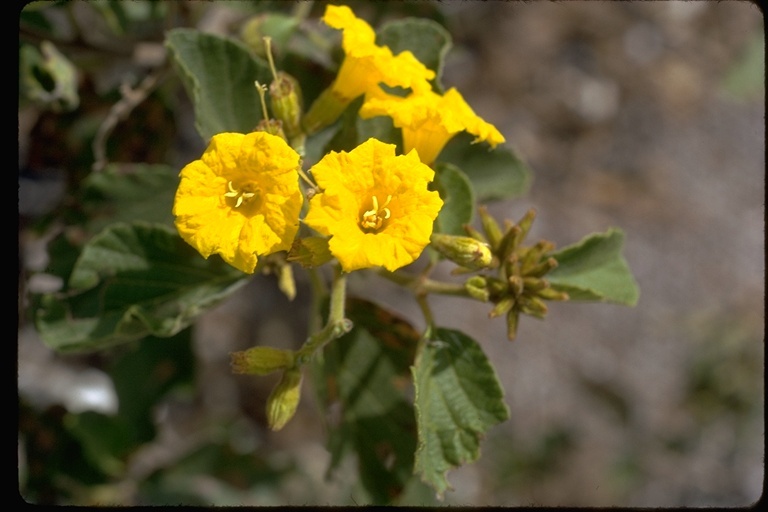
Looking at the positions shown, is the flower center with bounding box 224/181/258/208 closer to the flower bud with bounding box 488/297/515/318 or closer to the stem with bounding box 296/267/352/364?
the stem with bounding box 296/267/352/364

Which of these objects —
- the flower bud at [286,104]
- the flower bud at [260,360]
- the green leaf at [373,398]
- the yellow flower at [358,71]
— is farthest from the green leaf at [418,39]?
the flower bud at [260,360]

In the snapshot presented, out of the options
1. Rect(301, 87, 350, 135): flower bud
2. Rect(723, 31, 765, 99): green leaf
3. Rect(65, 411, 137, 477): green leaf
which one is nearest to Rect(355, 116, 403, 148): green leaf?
Rect(301, 87, 350, 135): flower bud

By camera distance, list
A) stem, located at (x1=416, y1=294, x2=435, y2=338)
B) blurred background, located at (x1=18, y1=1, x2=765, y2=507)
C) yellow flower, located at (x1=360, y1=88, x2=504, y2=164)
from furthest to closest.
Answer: blurred background, located at (x1=18, y1=1, x2=765, y2=507) → stem, located at (x1=416, y1=294, x2=435, y2=338) → yellow flower, located at (x1=360, y1=88, x2=504, y2=164)

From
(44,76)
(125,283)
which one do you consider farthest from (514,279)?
(44,76)

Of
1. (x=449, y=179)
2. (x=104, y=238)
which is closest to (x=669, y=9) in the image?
(x=449, y=179)

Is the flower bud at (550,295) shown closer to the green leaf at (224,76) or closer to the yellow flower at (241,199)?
the yellow flower at (241,199)

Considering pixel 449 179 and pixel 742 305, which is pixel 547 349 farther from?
pixel 449 179

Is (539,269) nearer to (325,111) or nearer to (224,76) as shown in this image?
(325,111)
